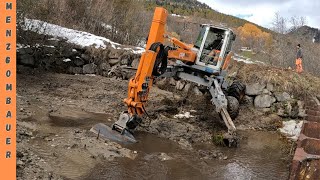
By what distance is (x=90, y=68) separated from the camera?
48.8ft

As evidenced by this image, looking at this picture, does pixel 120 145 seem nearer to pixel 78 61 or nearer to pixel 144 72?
pixel 144 72

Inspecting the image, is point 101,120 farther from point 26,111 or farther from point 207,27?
point 207,27

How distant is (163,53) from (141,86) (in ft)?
2.96

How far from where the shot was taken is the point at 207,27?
10578mm

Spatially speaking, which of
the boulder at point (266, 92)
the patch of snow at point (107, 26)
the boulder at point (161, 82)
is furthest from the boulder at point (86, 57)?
the boulder at point (266, 92)

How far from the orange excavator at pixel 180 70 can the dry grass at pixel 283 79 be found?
4.02 feet

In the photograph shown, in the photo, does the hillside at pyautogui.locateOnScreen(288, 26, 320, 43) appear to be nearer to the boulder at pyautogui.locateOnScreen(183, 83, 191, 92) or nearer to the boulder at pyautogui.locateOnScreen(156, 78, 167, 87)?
the boulder at pyautogui.locateOnScreen(183, 83, 191, 92)

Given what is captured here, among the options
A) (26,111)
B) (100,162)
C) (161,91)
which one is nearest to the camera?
(100,162)

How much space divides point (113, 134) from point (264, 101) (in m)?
6.59

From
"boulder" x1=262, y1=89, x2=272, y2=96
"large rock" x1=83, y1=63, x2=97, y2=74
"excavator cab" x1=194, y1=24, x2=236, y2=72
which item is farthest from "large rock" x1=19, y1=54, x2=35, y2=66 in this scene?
"boulder" x1=262, y1=89, x2=272, y2=96

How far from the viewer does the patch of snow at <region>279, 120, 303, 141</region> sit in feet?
34.6

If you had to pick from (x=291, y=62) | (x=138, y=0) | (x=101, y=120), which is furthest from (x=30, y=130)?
(x=138, y=0)

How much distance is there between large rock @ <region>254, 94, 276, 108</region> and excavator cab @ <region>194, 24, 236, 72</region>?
2.58 m

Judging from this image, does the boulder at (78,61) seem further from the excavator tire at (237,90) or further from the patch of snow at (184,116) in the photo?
the excavator tire at (237,90)
